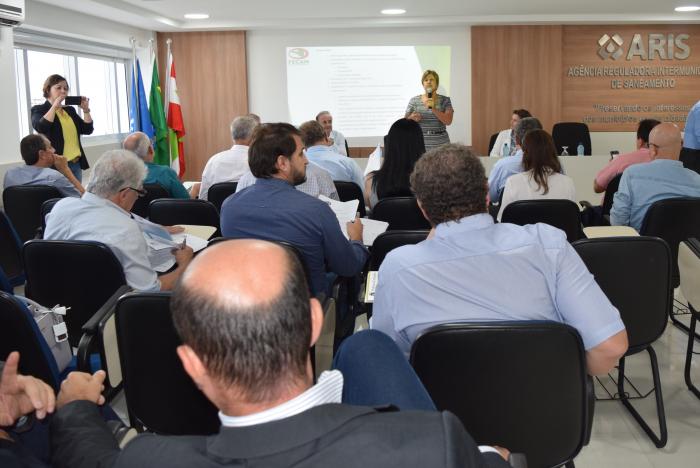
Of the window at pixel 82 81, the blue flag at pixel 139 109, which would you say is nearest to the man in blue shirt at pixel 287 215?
the window at pixel 82 81

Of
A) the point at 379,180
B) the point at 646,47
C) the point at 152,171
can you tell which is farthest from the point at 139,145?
the point at 646,47

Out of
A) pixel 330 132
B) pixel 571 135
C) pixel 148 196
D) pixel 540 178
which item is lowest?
pixel 148 196

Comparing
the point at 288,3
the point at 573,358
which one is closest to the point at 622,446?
the point at 573,358

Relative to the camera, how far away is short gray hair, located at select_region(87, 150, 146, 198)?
2957 mm

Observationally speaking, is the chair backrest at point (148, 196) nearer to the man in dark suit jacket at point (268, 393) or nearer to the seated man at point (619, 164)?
the seated man at point (619, 164)

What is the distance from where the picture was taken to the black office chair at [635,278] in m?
2.57

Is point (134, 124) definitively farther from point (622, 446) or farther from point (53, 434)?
point (53, 434)

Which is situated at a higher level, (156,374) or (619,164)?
(619,164)

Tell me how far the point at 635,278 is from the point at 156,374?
6.00ft

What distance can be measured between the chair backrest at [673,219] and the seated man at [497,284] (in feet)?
6.63

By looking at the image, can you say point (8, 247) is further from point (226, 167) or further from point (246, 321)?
point (246, 321)

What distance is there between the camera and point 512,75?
31.3 ft

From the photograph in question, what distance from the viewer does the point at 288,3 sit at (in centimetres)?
763

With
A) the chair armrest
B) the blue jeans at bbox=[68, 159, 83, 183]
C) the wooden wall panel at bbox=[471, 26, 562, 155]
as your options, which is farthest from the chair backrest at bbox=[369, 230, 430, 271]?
the wooden wall panel at bbox=[471, 26, 562, 155]
